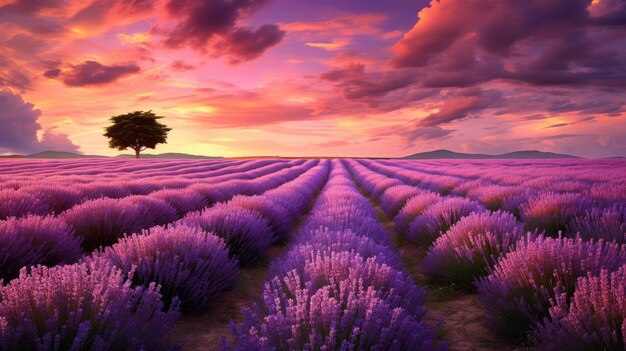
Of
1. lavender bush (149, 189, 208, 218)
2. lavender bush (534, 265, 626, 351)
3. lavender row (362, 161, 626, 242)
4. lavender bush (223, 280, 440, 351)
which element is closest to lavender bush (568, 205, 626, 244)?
lavender row (362, 161, 626, 242)

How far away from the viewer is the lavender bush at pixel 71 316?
4.78 ft

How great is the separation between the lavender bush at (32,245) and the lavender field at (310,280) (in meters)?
0.01

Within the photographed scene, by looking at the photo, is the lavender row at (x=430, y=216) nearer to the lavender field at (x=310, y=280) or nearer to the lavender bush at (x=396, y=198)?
the lavender field at (x=310, y=280)

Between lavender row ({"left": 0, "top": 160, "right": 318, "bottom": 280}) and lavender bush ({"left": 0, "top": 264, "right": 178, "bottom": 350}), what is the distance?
5.03 ft

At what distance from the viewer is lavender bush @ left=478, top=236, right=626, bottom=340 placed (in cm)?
214

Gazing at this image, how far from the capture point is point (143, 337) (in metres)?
1.68

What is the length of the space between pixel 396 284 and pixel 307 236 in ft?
5.11

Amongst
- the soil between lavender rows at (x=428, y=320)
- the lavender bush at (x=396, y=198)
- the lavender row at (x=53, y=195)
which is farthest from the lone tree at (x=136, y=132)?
the soil between lavender rows at (x=428, y=320)

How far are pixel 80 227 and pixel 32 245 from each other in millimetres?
1101

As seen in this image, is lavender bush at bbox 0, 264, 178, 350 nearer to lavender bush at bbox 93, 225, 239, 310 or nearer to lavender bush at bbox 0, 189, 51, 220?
lavender bush at bbox 93, 225, 239, 310

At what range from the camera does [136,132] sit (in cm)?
4438

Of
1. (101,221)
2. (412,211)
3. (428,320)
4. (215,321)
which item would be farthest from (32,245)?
(412,211)

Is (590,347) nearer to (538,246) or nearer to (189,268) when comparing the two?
(538,246)

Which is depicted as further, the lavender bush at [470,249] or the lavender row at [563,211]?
the lavender row at [563,211]
